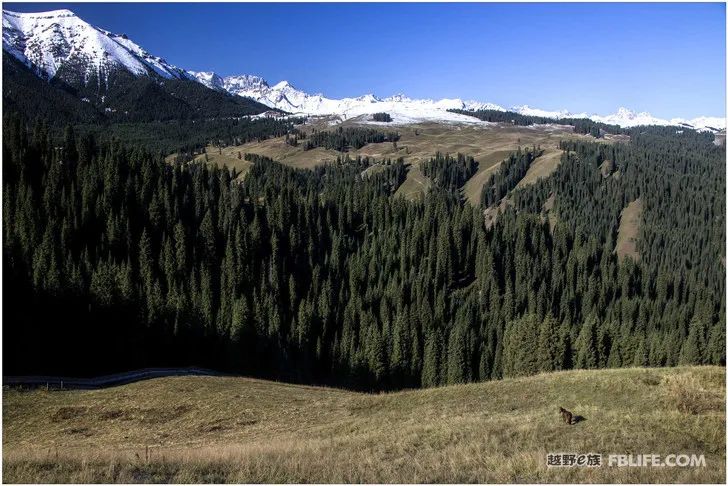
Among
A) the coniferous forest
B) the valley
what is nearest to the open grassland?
the valley

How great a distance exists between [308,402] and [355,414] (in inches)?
223

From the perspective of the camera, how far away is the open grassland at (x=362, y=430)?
1927 centimetres

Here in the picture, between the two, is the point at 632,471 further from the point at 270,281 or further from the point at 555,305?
the point at 555,305

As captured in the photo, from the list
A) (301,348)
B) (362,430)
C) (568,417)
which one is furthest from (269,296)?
(568,417)

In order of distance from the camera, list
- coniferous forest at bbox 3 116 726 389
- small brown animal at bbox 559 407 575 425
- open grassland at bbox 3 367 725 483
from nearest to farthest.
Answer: open grassland at bbox 3 367 725 483 → small brown animal at bbox 559 407 575 425 → coniferous forest at bbox 3 116 726 389

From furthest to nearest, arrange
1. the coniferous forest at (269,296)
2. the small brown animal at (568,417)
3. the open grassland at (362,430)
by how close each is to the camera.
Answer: the coniferous forest at (269,296) < the small brown animal at (568,417) < the open grassland at (362,430)

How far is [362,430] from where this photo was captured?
30.2 metres

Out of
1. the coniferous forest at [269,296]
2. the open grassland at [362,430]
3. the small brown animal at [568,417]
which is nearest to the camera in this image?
the open grassland at [362,430]

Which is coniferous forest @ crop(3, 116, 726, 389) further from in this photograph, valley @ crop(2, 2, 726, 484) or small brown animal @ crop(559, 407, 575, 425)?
small brown animal @ crop(559, 407, 575, 425)

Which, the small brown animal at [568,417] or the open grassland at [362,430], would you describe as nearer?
the open grassland at [362,430]

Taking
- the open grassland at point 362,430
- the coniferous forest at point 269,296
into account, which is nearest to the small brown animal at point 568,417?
the open grassland at point 362,430

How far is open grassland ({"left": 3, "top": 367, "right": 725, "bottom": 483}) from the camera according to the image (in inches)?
758

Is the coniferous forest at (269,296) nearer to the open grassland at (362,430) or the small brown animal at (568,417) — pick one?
the open grassland at (362,430)

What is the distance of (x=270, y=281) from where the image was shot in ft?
530
